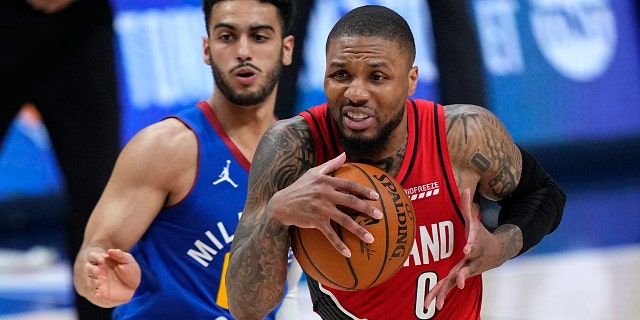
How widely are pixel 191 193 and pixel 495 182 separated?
131 cm

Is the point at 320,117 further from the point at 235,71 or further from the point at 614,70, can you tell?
the point at 614,70

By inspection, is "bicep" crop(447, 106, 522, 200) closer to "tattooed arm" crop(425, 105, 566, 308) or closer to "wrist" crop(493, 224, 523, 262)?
"tattooed arm" crop(425, 105, 566, 308)

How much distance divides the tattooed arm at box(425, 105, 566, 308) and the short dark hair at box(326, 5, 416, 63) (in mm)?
324

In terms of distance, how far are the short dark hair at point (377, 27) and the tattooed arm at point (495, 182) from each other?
32 cm

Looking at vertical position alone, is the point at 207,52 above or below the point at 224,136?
above

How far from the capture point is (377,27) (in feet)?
9.86

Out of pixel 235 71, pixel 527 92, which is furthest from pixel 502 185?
pixel 527 92

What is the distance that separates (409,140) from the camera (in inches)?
126

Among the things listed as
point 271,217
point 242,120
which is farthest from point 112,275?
point 271,217

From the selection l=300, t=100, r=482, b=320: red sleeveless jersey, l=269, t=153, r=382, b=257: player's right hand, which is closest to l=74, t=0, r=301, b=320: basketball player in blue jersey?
l=300, t=100, r=482, b=320: red sleeveless jersey

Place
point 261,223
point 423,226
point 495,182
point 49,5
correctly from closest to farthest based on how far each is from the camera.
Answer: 1. point 261,223
2. point 423,226
3. point 495,182
4. point 49,5

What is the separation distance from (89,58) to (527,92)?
4.28 meters

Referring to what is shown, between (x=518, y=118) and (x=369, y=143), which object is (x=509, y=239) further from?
(x=518, y=118)

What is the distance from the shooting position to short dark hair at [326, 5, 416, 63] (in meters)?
2.99
